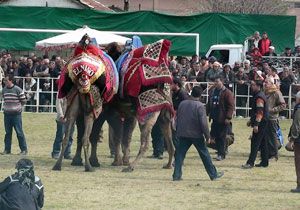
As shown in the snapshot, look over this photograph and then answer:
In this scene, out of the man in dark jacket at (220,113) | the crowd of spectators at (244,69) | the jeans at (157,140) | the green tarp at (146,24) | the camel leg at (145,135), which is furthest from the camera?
the green tarp at (146,24)

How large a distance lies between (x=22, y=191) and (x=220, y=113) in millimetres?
9835

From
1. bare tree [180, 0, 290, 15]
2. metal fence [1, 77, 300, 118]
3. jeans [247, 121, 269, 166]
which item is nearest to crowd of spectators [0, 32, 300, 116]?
metal fence [1, 77, 300, 118]

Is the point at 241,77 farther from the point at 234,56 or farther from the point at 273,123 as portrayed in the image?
the point at 273,123

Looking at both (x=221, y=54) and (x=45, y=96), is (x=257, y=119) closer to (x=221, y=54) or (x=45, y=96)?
(x=45, y=96)

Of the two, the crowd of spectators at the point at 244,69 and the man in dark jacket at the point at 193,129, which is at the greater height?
the crowd of spectators at the point at 244,69

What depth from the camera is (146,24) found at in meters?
38.9

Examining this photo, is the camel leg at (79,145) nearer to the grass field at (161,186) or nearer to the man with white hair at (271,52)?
the grass field at (161,186)

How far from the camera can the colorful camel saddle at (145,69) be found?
2128 cm

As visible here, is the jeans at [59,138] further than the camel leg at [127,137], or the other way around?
the jeans at [59,138]

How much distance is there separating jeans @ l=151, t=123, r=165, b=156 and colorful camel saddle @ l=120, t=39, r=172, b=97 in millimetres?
2303

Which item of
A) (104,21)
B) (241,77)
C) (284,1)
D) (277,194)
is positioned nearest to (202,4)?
(284,1)

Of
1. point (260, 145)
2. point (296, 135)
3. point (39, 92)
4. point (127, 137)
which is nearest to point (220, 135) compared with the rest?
point (260, 145)

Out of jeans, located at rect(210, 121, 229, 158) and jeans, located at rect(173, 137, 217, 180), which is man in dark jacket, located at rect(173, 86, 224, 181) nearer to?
jeans, located at rect(173, 137, 217, 180)

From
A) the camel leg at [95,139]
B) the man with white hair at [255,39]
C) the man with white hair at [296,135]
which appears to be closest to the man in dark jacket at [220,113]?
the camel leg at [95,139]
